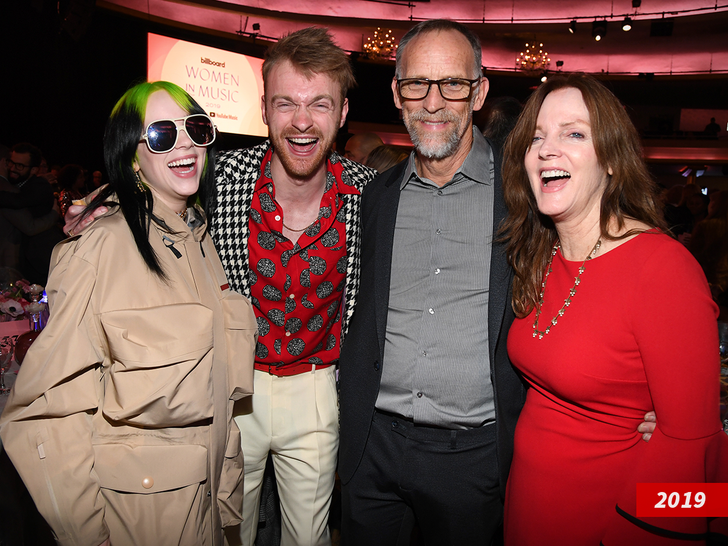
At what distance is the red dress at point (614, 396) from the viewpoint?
1.29 m

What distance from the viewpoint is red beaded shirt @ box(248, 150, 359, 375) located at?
214cm

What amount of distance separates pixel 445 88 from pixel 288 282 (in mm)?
986

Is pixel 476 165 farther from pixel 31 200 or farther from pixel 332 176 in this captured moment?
pixel 31 200

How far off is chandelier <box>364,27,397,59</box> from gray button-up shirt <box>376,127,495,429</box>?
1093 centimetres

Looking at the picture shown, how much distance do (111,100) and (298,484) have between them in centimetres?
827

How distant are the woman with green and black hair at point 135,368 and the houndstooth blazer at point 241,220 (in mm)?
386

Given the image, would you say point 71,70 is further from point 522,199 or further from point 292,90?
point 522,199

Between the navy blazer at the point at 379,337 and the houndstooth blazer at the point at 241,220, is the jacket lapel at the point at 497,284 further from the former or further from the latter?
the houndstooth blazer at the point at 241,220

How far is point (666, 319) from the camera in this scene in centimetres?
129

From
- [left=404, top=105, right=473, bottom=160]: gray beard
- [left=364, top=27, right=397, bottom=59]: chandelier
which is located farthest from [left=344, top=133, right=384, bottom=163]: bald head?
[left=364, top=27, right=397, bottom=59]: chandelier

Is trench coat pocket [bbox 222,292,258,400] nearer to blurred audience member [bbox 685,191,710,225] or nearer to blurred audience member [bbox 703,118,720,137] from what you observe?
blurred audience member [bbox 685,191,710,225]

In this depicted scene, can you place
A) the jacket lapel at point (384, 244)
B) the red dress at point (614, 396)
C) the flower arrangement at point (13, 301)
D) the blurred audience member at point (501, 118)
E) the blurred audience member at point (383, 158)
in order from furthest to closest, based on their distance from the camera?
1. the blurred audience member at point (383, 158)
2. the blurred audience member at point (501, 118)
3. the flower arrangement at point (13, 301)
4. the jacket lapel at point (384, 244)
5. the red dress at point (614, 396)

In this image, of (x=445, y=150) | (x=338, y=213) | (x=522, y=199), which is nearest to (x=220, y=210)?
(x=338, y=213)

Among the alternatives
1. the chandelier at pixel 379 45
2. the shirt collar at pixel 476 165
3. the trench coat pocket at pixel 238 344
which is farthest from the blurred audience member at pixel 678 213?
the chandelier at pixel 379 45
